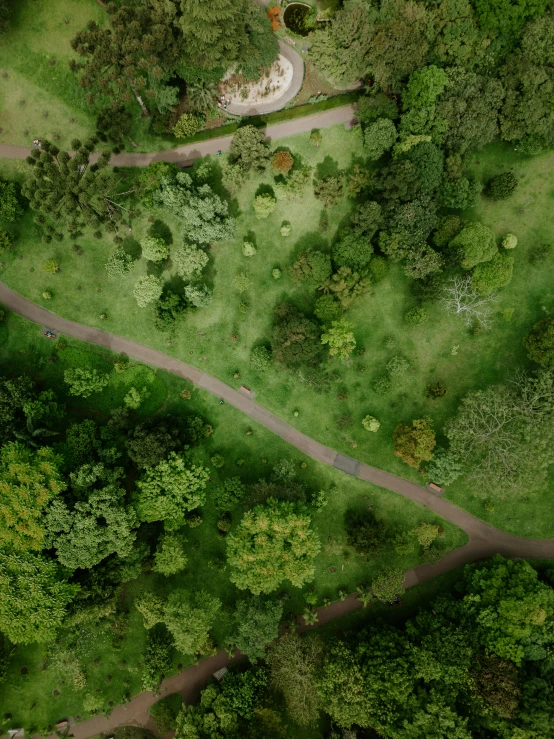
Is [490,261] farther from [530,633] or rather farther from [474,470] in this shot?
[530,633]

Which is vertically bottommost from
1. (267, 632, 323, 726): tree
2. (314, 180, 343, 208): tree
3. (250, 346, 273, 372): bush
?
(267, 632, 323, 726): tree

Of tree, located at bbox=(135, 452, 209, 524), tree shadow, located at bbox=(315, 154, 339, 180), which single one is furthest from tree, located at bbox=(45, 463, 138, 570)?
tree shadow, located at bbox=(315, 154, 339, 180)

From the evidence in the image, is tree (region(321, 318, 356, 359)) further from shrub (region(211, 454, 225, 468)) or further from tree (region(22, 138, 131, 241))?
tree (region(22, 138, 131, 241))

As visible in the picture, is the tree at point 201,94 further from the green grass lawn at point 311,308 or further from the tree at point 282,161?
the tree at point 282,161

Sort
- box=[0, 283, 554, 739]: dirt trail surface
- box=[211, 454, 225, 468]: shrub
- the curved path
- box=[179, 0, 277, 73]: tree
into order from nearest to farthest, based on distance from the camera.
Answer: box=[179, 0, 277, 73]: tree → box=[211, 454, 225, 468]: shrub → box=[0, 283, 554, 739]: dirt trail surface → the curved path

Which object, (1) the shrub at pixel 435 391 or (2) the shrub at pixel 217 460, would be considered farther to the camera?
(2) the shrub at pixel 217 460

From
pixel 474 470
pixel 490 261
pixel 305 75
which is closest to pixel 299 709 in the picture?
pixel 474 470

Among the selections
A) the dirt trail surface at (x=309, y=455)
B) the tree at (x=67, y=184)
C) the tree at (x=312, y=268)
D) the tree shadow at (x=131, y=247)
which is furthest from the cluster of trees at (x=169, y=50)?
the dirt trail surface at (x=309, y=455)
